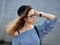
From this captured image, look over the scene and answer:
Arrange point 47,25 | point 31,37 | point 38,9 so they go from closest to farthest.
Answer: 1. point 31,37
2. point 47,25
3. point 38,9

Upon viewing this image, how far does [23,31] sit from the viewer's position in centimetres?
204

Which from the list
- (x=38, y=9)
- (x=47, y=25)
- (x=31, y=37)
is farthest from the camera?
(x=38, y=9)

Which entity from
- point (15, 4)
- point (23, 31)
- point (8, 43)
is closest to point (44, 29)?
point (23, 31)

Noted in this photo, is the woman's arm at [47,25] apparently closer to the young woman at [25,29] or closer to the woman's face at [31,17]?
the young woman at [25,29]

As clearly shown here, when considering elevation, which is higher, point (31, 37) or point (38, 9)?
point (31, 37)

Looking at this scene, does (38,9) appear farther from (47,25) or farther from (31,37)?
(31,37)

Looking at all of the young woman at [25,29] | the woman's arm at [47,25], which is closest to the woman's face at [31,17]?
the young woman at [25,29]

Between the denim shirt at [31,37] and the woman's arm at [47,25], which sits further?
the woman's arm at [47,25]

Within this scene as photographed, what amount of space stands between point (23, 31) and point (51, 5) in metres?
2.63

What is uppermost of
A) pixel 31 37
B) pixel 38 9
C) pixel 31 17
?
pixel 31 17

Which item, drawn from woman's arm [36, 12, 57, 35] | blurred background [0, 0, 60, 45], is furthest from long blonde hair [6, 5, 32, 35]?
blurred background [0, 0, 60, 45]

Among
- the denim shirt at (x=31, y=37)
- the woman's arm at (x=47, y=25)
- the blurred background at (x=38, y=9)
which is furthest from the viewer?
the blurred background at (x=38, y=9)

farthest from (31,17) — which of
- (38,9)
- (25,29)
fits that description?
(38,9)

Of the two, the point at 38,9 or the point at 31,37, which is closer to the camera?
the point at 31,37
